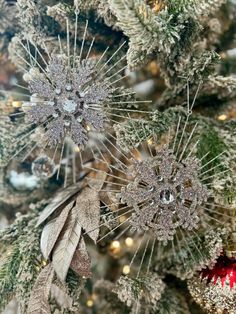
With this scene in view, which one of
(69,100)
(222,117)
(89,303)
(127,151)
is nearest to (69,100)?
(69,100)

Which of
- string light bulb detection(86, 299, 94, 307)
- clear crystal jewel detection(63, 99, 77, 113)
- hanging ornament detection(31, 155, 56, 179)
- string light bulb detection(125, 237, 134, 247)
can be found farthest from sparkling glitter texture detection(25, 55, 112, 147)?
string light bulb detection(86, 299, 94, 307)

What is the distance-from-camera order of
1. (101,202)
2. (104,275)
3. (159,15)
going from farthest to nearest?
(104,275), (101,202), (159,15)

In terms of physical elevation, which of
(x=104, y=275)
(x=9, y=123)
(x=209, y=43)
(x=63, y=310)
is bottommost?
(x=63, y=310)

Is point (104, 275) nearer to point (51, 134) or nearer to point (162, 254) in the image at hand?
point (162, 254)

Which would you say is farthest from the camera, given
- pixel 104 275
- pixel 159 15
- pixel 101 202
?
pixel 104 275

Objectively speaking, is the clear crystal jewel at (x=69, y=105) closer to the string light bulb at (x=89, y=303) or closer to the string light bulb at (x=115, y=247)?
the string light bulb at (x=115, y=247)

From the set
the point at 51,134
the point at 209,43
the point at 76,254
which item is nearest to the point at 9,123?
the point at 51,134

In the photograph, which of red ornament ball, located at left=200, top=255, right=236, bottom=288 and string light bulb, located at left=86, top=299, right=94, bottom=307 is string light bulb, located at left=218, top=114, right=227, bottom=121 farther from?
string light bulb, located at left=86, top=299, right=94, bottom=307

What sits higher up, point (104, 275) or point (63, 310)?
point (104, 275)
